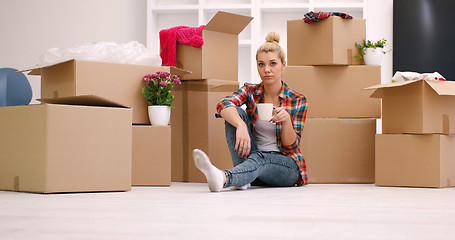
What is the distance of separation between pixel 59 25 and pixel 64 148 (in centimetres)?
243

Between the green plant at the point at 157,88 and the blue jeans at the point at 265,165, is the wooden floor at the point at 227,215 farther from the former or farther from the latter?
the green plant at the point at 157,88

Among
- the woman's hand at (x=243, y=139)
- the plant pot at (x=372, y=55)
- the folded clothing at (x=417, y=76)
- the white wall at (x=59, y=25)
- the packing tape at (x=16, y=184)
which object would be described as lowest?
the packing tape at (x=16, y=184)

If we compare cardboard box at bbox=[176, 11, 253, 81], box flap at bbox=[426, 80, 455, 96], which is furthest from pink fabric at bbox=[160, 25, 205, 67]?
box flap at bbox=[426, 80, 455, 96]

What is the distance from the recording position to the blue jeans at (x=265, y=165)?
2.23 metres

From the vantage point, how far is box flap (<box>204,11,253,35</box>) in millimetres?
2832

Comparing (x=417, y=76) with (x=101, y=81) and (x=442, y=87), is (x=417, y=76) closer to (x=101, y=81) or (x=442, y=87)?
(x=442, y=87)

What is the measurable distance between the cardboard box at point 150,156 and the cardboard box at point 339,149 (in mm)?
688

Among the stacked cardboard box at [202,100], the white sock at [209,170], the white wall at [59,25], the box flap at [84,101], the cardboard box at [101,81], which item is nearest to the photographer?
the white sock at [209,170]

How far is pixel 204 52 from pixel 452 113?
115cm

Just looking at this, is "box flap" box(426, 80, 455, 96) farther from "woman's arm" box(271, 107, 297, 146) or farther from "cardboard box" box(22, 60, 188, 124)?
"cardboard box" box(22, 60, 188, 124)

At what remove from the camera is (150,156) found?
8.14 ft

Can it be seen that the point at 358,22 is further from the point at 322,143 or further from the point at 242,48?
the point at 242,48

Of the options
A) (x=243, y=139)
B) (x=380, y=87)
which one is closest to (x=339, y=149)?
(x=380, y=87)

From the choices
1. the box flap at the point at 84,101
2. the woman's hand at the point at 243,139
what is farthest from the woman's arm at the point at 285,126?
the box flap at the point at 84,101
